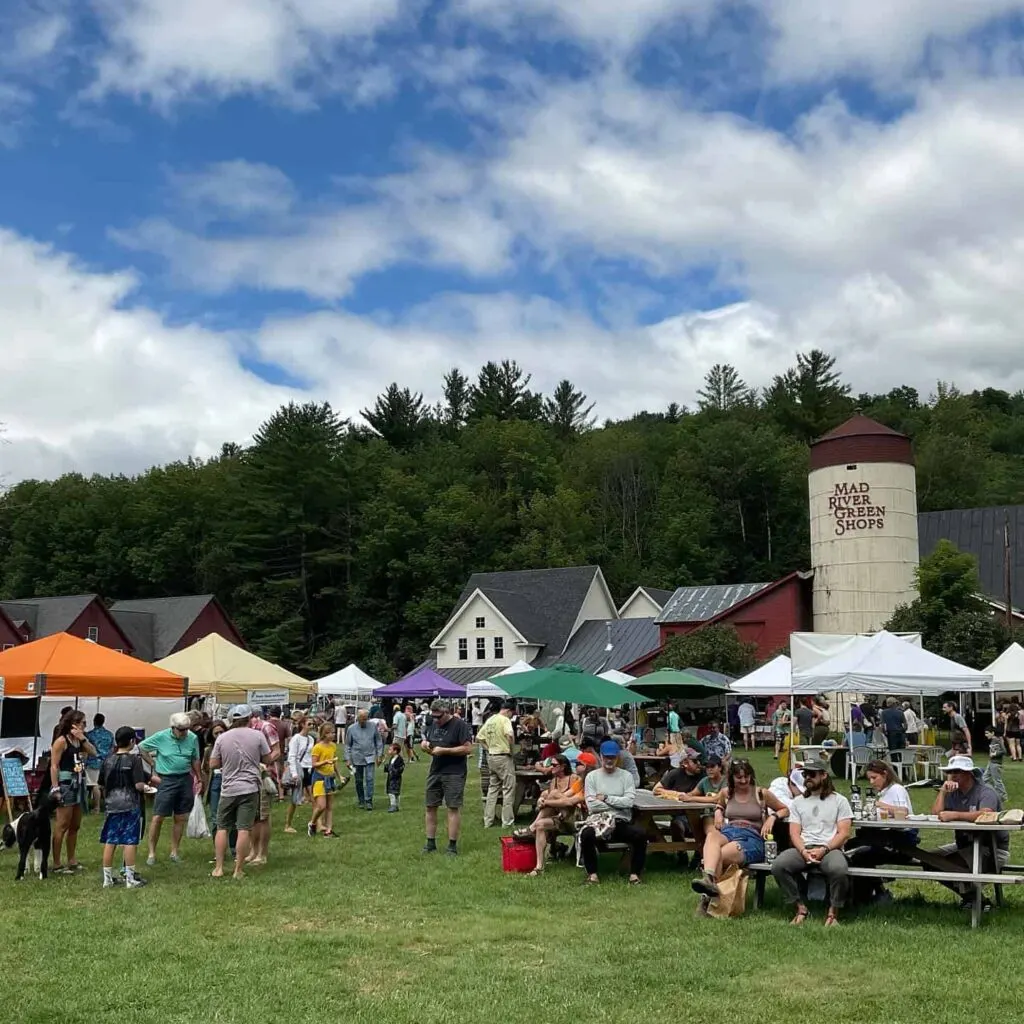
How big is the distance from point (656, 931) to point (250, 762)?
459 centimetres

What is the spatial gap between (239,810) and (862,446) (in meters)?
36.2

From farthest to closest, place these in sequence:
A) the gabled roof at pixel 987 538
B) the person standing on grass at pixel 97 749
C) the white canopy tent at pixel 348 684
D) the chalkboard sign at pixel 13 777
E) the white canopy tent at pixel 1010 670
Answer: the gabled roof at pixel 987 538, the white canopy tent at pixel 348 684, the white canopy tent at pixel 1010 670, the person standing on grass at pixel 97 749, the chalkboard sign at pixel 13 777

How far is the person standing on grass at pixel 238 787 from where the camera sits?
1126cm

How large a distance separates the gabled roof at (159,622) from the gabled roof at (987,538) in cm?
3876

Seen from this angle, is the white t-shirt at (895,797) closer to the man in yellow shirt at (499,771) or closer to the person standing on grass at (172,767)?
the man in yellow shirt at (499,771)

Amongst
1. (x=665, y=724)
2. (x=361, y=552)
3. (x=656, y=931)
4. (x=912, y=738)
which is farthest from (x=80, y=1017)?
(x=361, y=552)

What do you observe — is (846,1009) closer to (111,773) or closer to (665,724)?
(111,773)

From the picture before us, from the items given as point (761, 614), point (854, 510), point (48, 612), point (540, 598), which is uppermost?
point (854, 510)

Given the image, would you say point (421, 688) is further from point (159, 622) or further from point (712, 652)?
point (159, 622)

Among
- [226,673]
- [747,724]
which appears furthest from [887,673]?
Result: [747,724]

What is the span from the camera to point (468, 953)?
8.11 m

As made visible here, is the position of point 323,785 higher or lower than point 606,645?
lower

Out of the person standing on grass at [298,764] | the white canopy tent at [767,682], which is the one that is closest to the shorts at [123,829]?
the person standing on grass at [298,764]

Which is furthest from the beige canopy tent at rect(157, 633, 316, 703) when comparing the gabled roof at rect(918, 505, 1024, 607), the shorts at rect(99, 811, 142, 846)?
the gabled roof at rect(918, 505, 1024, 607)
